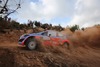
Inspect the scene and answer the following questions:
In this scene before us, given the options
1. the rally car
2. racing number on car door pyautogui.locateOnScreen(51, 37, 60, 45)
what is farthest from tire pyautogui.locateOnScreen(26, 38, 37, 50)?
racing number on car door pyautogui.locateOnScreen(51, 37, 60, 45)

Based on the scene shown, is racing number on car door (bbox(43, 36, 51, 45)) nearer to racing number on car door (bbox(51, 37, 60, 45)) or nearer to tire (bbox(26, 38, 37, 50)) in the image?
racing number on car door (bbox(51, 37, 60, 45))

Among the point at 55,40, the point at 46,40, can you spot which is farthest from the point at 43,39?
the point at 55,40

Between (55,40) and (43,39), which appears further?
(55,40)

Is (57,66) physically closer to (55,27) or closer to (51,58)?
(51,58)

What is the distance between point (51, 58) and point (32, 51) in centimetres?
173

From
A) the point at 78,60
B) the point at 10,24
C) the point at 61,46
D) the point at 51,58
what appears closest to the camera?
the point at 51,58

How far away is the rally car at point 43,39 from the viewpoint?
Result: 49.1ft

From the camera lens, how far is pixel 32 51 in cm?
1441

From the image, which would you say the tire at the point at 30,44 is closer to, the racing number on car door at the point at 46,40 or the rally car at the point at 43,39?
the rally car at the point at 43,39

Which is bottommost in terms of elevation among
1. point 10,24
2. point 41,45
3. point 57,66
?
point 57,66

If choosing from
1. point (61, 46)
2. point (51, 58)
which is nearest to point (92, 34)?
point (61, 46)

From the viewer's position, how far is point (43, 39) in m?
15.5

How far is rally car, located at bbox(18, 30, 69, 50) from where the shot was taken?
49.1 ft

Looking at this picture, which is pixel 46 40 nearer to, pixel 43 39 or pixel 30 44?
pixel 43 39
